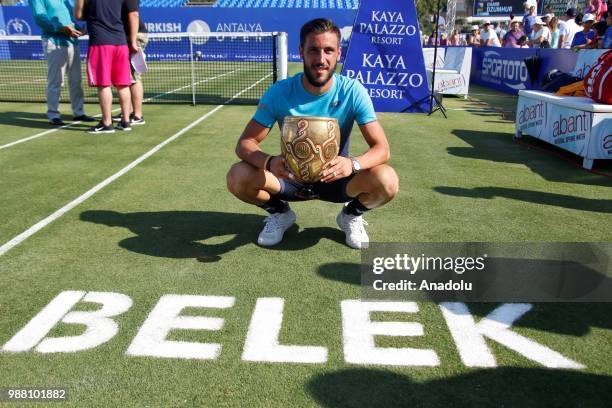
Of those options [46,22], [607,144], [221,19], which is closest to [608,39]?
[607,144]

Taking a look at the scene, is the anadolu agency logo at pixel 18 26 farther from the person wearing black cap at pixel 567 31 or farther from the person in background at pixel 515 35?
the person wearing black cap at pixel 567 31

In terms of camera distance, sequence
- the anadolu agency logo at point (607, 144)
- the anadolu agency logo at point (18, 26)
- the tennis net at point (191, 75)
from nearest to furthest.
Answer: the anadolu agency logo at point (607, 144), the tennis net at point (191, 75), the anadolu agency logo at point (18, 26)

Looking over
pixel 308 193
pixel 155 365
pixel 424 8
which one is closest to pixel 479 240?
pixel 308 193

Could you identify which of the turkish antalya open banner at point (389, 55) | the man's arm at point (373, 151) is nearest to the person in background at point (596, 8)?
the turkish antalya open banner at point (389, 55)

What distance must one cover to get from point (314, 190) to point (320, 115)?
22.0 inches

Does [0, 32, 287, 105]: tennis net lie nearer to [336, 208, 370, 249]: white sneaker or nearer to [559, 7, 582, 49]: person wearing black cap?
[336, 208, 370, 249]: white sneaker

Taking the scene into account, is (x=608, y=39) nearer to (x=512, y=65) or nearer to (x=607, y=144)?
(x=607, y=144)

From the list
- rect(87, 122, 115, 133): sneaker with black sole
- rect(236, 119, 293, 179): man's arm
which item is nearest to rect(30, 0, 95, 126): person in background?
rect(87, 122, 115, 133): sneaker with black sole

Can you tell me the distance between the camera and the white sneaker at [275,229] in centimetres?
382

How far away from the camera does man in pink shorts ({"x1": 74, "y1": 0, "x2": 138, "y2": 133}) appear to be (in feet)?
A: 24.0

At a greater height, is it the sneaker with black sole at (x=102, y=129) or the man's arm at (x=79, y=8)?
the man's arm at (x=79, y=8)

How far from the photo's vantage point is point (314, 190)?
3756mm
